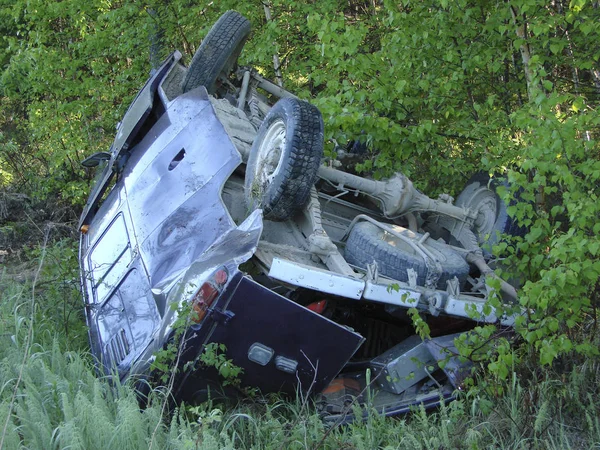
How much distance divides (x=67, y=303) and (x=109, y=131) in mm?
4651

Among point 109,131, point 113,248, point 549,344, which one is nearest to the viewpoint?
point 549,344

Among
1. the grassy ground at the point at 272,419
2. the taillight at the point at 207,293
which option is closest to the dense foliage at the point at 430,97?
the grassy ground at the point at 272,419

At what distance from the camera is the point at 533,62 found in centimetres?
402

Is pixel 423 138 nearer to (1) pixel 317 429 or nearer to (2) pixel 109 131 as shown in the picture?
(1) pixel 317 429

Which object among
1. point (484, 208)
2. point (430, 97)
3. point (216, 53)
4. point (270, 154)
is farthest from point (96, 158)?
point (484, 208)

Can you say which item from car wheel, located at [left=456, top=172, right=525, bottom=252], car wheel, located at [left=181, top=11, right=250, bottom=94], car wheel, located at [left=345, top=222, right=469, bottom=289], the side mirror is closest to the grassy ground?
car wheel, located at [left=345, top=222, right=469, bottom=289]

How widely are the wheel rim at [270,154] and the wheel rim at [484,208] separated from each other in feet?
5.00

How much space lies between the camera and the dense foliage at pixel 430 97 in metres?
3.69

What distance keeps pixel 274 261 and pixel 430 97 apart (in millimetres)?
2691

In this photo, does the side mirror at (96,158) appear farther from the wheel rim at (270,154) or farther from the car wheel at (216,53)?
the wheel rim at (270,154)

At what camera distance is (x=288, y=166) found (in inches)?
155

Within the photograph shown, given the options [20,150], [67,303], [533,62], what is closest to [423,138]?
[533,62]

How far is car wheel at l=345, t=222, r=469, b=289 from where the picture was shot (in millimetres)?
3916

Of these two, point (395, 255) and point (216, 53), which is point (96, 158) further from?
point (395, 255)
